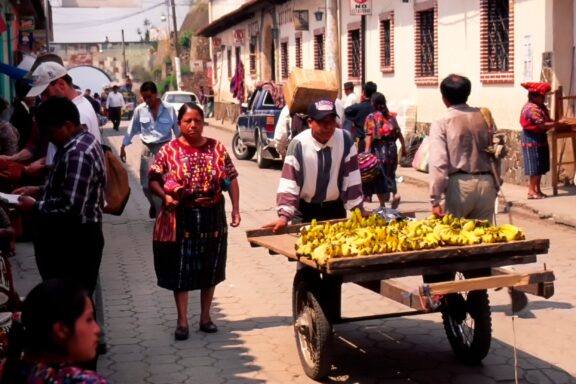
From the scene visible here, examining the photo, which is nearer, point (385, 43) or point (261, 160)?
point (261, 160)

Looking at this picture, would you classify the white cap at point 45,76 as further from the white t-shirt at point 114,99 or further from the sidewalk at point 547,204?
the white t-shirt at point 114,99

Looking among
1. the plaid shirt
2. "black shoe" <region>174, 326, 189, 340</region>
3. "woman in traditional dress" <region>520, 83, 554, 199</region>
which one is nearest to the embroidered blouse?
"black shoe" <region>174, 326, 189, 340</region>

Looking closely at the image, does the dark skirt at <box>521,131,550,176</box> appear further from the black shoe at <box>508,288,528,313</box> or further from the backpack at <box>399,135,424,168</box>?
the black shoe at <box>508,288,528,313</box>

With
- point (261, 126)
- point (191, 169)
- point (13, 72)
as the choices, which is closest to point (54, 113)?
point (191, 169)

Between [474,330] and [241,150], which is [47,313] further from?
[241,150]

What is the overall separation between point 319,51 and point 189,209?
23360mm

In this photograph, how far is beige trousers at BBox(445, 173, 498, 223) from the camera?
7.18 m

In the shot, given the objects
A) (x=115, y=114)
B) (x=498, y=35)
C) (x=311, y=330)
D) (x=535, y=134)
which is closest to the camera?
(x=311, y=330)

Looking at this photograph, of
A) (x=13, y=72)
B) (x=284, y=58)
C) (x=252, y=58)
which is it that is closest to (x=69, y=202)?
(x=13, y=72)

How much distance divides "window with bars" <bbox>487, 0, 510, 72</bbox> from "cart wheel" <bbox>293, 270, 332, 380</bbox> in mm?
12073

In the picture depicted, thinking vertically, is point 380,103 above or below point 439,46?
below

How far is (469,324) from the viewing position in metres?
6.65

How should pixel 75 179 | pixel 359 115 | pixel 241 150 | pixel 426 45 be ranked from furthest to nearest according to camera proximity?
pixel 241 150, pixel 426 45, pixel 359 115, pixel 75 179

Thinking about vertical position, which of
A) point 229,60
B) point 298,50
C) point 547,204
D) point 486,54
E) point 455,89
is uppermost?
point 229,60
